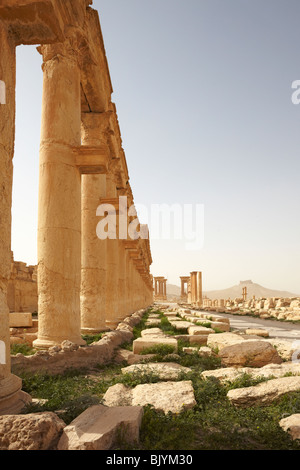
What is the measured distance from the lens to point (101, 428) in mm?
3186

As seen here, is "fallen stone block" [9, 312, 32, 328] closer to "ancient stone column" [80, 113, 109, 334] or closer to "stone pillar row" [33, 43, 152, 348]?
"ancient stone column" [80, 113, 109, 334]

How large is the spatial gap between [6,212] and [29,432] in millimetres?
2350

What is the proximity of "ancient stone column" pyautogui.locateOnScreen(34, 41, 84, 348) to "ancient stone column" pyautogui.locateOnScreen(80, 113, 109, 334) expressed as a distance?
9.42 feet

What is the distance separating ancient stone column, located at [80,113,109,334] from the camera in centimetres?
1084

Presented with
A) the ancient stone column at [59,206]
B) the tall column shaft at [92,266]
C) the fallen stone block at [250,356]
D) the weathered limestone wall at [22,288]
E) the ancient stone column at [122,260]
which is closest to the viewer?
the fallen stone block at [250,356]

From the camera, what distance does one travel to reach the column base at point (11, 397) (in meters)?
3.69

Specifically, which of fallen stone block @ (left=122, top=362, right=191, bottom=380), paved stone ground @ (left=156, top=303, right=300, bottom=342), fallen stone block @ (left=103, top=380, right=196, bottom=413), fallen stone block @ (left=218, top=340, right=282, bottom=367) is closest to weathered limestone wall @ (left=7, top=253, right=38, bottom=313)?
paved stone ground @ (left=156, top=303, right=300, bottom=342)

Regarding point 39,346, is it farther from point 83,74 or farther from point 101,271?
point 83,74

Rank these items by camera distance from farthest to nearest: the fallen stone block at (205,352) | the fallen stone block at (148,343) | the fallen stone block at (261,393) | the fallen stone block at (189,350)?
the fallen stone block at (189,350)
the fallen stone block at (148,343)
the fallen stone block at (205,352)
the fallen stone block at (261,393)

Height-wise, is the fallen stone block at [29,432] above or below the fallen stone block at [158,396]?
above

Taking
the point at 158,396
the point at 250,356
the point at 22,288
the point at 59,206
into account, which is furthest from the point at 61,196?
the point at 22,288

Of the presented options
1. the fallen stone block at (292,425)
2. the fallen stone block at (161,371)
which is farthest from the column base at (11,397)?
the fallen stone block at (292,425)

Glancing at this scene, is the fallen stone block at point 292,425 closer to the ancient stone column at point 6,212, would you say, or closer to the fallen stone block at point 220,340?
the ancient stone column at point 6,212

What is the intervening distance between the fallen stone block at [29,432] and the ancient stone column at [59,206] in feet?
14.4
